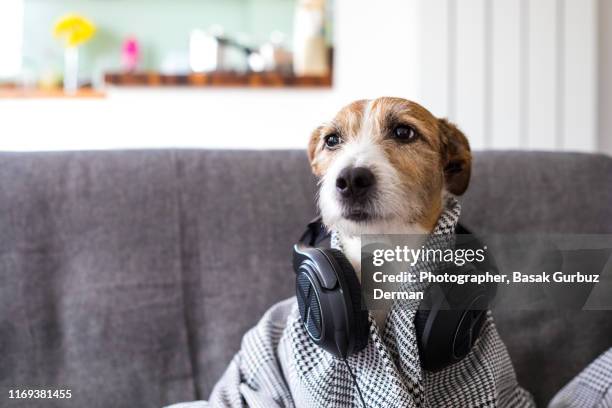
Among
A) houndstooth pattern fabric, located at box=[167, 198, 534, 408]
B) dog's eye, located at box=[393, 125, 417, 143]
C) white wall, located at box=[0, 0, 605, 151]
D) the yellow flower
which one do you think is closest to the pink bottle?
the yellow flower

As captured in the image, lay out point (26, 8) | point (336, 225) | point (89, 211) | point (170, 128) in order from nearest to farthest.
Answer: point (336, 225) → point (89, 211) → point (170, 128) → point (26, 8)

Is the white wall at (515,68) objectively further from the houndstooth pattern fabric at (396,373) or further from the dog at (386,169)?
the houndstooth pattern fabric at (396,373)

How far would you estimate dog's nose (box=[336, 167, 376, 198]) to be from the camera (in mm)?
832

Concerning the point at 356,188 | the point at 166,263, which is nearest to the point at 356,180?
the point at 356,188

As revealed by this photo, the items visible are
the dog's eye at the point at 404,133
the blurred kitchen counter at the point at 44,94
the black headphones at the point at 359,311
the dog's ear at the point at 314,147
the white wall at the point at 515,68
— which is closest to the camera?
the black headphones at the point at 359,311

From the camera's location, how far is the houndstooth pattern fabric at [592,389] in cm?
101

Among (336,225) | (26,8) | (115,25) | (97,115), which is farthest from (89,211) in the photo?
(26,8)

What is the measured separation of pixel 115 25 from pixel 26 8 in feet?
1.48

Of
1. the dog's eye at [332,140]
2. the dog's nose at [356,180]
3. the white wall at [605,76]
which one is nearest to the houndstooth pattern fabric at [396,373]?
the dog's nose at [356,180]

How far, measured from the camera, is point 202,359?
122 centimetres

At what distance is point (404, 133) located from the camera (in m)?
0.97

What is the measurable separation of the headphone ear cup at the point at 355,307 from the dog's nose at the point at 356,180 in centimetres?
11

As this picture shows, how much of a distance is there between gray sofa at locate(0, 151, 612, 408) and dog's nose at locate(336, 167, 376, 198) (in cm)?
44

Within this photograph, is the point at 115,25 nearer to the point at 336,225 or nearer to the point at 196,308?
the point at 196,308
